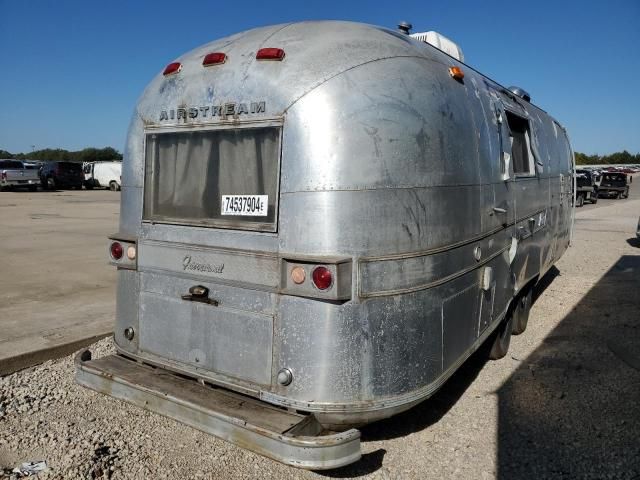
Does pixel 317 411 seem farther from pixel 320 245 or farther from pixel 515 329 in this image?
pixel 515 329

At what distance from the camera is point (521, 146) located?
555cm

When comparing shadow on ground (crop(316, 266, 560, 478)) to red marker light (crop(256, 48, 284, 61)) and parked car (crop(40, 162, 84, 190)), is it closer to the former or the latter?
red marker light (crop(256, 48, 284, 61))

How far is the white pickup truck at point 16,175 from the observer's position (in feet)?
103

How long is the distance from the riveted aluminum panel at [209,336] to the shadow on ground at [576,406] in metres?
1.73

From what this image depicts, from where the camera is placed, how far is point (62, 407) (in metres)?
4.11

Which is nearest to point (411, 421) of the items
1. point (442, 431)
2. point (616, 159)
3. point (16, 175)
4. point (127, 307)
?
point (442, 431)

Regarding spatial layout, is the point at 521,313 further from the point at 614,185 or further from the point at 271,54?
the point at 614,185

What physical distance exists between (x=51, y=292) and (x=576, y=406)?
21.2ft

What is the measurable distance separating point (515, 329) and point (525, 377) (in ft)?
4.41

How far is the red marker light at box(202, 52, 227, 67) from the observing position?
3.33 metres

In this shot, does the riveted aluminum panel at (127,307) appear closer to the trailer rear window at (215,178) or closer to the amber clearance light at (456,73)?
the trailer rear window at (215,178)

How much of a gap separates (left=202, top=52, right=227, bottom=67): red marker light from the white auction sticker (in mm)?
847

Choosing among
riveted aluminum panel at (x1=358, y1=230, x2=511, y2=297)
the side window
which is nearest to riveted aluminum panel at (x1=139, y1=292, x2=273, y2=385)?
riveted aluminum panel at (x1=358, y1=230, x2=511, y2=297)

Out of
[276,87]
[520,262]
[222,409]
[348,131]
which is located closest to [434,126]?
[348,131]
